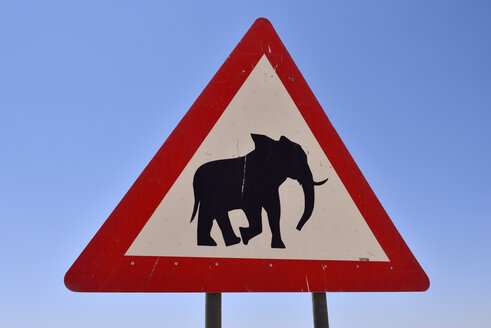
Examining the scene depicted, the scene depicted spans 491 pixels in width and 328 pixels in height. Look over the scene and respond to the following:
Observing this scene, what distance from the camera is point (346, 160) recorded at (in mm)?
1387

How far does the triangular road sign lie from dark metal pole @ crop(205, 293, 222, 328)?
0.06 metres

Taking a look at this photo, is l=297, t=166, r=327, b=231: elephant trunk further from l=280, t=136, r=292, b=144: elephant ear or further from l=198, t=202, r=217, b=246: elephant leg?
l=198, t=202, r=217, b=246: elephant leg

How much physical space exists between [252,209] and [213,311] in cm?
32

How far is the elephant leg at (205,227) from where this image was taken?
110cm

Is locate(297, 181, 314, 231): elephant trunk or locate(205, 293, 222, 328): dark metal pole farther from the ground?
locate(297, 181, 314, 231): elephant trunk

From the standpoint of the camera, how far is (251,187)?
3.92 ft

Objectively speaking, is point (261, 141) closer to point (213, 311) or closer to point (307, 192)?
point (307, 192)

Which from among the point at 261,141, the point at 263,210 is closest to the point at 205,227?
the point at 263,210

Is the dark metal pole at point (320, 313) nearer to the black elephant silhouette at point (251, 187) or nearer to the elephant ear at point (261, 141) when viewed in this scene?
the black elephant silhouette at point (251, 187)

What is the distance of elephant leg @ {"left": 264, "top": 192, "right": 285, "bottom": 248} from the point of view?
45.8 inches

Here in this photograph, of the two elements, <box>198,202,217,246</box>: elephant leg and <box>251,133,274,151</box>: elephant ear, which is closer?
<box>198,202,217,246</box>: elephant leg

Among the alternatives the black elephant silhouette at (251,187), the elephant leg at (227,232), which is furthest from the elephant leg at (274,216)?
the elephant leg at (227,232)

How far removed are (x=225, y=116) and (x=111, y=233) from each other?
53 centimetres

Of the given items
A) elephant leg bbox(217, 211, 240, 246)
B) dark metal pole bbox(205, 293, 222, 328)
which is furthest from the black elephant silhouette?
dark metal pole bbox(205, 293, 222, 328)
